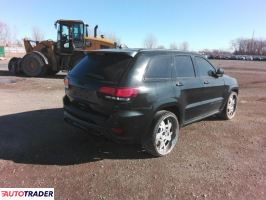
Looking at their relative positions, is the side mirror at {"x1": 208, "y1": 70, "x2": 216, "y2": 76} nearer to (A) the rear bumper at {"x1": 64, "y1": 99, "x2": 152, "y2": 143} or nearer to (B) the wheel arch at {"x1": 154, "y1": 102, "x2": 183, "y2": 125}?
(B) the wheel arch at {"x1": 154, "y1": 102, "x2": 183, "y2": 125}

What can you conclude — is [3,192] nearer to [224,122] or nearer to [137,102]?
[137,102]

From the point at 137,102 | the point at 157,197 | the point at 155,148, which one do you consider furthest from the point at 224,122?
the point at 157,197

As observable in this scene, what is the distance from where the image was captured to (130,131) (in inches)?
178

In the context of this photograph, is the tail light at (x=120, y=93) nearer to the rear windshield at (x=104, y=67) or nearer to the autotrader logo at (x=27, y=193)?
the rear windshield at (x=104, y=67)

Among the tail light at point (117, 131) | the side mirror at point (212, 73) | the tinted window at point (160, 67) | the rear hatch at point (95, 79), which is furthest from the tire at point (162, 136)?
the side mirror at point (212, 73)

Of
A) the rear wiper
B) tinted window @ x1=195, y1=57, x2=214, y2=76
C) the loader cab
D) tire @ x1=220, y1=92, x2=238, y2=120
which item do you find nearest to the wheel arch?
the rear wiper

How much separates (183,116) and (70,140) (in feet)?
6.93

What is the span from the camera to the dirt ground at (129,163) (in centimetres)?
393

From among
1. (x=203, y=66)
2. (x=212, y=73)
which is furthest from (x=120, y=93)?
(x=212, y=73)

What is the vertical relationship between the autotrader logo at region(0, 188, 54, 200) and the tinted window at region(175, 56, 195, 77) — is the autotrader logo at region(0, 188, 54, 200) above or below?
below

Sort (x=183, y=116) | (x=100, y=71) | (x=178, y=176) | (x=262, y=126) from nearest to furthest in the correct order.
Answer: (x=178, y=176) → (x=100, y=71) → (x=183, y=116) → (x=262, y=126)

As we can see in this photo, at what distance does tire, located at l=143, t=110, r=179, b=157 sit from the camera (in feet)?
15.8

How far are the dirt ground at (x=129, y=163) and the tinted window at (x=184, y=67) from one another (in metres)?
1.29

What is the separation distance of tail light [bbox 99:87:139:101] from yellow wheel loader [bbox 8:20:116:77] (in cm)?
1248
